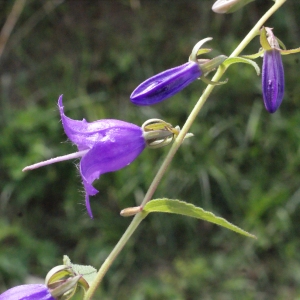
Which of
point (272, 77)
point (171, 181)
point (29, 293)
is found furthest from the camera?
point (171, 181)

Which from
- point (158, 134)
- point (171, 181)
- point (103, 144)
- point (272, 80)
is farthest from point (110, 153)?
point (171, 181)

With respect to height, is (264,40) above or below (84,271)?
above

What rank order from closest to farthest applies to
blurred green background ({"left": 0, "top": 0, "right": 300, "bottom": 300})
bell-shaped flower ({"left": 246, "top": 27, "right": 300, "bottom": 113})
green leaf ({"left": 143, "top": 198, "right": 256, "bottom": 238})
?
green leaf ({"left": 143, "top": 198, "right": 256, "bottom": 238}) → bell-shaped flower ({"left": 246, "top": 27, "right": 300, "bottom": 113}) → blurred green background ({"left": 0, "top": 0, "right": 300, "bottom": 300})

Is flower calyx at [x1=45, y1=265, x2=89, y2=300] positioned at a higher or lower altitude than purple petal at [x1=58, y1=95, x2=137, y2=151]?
lower

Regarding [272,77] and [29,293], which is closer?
[29,293]

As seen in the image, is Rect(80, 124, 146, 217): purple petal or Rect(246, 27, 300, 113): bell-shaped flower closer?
Rect(80, 124, 146, 217): purple petal

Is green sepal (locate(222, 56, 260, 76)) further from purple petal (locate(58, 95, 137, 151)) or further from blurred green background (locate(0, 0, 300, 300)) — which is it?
blurred green background (locate(0, 0, 300, 300))

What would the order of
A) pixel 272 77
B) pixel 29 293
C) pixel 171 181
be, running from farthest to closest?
pixel 171 181, pixel 272 77, pixel 29 293

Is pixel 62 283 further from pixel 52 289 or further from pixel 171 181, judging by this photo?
pixel 171 181

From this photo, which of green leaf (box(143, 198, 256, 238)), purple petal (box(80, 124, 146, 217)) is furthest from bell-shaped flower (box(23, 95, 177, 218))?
green leaf (box(143, 198, 256, 238))
